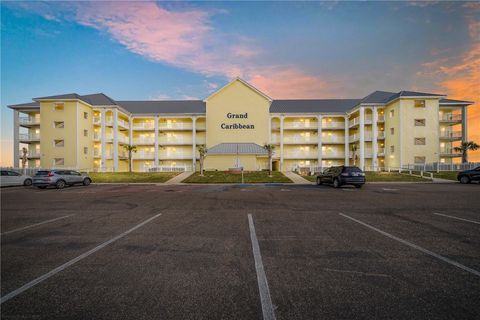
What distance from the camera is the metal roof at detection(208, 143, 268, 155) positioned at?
3556cm

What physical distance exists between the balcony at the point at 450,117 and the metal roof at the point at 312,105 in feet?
45.5

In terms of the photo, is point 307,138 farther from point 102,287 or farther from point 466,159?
point 102,287

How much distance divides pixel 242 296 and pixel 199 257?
160 cm

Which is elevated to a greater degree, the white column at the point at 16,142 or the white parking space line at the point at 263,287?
the white column at the point at 16,142

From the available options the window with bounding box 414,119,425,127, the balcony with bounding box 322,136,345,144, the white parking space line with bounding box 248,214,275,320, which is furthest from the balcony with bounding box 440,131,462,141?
the white parking space line with bounding box 248,214,275,320

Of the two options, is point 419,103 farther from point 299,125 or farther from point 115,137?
point 115,137

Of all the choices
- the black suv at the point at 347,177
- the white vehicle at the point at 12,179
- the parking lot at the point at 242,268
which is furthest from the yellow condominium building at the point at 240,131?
the parking lot at the point at 242,268

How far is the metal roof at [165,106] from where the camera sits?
4216cm

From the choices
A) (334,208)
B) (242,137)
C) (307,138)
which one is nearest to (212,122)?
(242,137)

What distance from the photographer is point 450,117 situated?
126 ft

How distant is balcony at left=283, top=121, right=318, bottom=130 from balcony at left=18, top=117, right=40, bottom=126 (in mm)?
42638

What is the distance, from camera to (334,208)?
9.52 metres

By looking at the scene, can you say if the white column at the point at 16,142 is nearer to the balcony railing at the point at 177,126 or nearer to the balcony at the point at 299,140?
the balcony railing at the point at 177,126

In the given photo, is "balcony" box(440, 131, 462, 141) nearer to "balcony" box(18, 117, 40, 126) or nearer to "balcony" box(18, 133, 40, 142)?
"balcony" box(18, 133, 40, 142)
